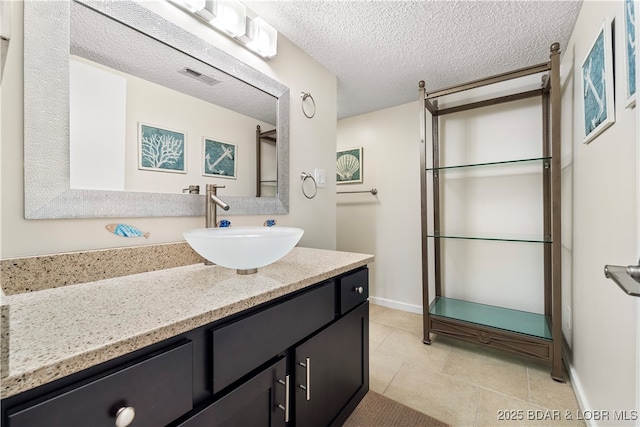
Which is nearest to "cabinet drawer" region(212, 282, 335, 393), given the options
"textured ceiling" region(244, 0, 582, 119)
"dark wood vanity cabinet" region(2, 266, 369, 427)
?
"dark wood vanity cabinet" region(2, 266, 369, 427)

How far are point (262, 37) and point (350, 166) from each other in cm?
177

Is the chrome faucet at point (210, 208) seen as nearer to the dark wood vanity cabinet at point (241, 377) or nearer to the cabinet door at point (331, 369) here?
the dark wood vanity cabinet at point (241, 377)

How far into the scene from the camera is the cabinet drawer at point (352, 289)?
107cm

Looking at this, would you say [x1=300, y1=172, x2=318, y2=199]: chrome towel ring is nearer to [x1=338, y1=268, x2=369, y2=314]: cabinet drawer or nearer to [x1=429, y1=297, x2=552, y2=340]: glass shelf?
[x1=338, y1=268, x2=369, y2=314]: cabinet drawer

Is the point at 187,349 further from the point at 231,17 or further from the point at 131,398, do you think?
the point at 231,17

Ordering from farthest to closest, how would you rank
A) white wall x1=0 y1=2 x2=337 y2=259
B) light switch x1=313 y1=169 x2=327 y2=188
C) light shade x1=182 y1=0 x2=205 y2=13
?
light switch x1=313 y1=169 x2=327 y2=188
light shade x1=182 y1=0 x2=205 y2=13
white wall x1=0 y1=2 x2=337 y2=259

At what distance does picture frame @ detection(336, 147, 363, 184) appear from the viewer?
9.62ft

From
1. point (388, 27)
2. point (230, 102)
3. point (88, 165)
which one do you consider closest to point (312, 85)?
point (388, 27)

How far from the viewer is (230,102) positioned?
52.1 inches

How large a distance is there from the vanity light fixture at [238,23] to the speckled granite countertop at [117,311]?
113 centimetres

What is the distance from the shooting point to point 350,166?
3006 millimetres

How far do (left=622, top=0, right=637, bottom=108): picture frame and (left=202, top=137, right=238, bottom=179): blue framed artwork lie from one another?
1.53 meters

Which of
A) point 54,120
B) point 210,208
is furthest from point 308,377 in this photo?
point 54,120

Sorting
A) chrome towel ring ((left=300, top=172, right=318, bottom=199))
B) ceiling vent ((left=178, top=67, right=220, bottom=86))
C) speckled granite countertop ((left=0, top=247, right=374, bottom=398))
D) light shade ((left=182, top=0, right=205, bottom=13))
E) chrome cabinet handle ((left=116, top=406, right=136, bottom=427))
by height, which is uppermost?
light shade ((left=182, top=0, right=205, bottom=13))
